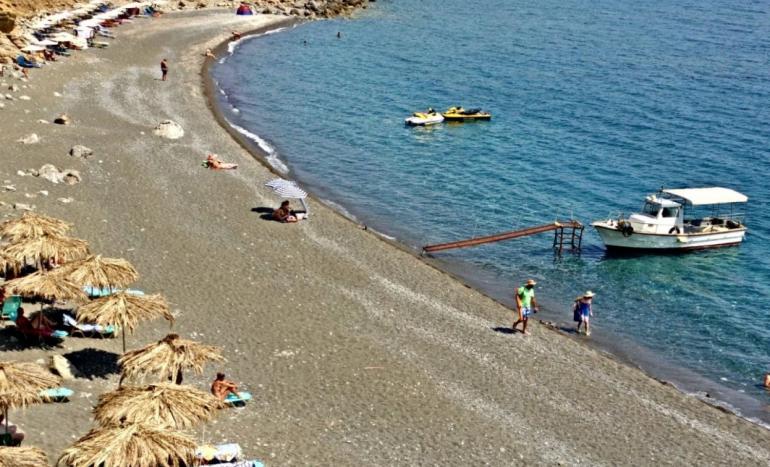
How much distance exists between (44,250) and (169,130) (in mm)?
25061

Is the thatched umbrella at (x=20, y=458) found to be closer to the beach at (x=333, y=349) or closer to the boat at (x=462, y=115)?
the beach at (x=333, y=349)

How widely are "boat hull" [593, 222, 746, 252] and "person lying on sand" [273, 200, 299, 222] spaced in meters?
13.9

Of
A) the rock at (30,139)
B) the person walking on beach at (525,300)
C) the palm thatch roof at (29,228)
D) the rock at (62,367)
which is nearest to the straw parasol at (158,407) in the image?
the rock at (62,367)

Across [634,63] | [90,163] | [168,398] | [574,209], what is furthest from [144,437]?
[634,63]

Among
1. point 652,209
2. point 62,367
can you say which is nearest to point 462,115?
point 652,209

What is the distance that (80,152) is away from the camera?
43.6m

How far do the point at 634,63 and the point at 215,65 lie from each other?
40.3m

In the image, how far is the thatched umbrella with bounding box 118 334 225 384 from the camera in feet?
68.6

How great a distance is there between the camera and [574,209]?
48.4 metres

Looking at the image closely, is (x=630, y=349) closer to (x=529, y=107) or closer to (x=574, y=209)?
(x=574, y=209)

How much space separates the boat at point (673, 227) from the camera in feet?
138

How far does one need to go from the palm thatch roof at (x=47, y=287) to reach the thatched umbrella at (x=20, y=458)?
26.2 feet

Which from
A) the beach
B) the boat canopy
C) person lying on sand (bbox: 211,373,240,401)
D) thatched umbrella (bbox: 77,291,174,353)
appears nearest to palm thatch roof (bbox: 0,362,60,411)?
the beach

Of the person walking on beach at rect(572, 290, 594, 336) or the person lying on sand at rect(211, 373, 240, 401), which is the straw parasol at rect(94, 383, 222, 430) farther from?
the person walking on beach at rect(572, 290, 594, 336)
